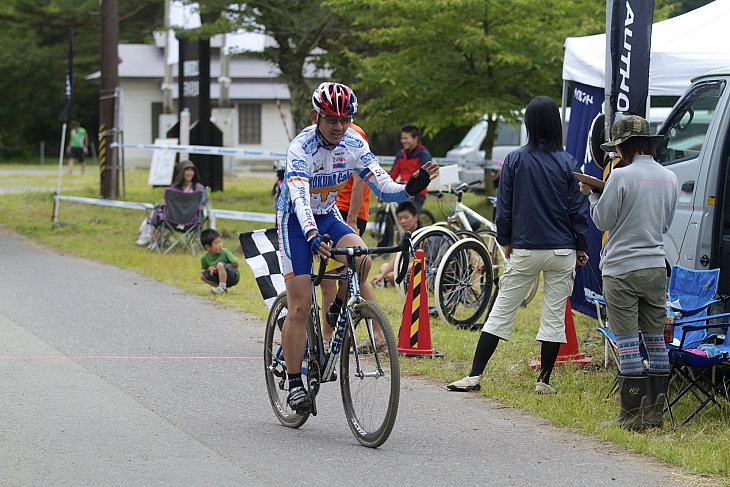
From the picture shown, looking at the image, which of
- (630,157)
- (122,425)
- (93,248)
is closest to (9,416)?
(122,425)

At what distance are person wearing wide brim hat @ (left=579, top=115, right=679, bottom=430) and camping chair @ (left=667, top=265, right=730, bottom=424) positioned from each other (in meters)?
0.19

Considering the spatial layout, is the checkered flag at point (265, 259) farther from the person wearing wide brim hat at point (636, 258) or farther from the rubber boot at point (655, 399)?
the rubber boot at point (655, 399)

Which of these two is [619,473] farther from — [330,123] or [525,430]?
[330,123]

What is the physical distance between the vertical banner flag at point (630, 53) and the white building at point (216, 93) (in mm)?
37331

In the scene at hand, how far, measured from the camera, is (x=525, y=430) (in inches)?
257

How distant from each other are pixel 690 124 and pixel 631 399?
2.72 metres

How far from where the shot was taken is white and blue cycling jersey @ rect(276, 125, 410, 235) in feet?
20.1

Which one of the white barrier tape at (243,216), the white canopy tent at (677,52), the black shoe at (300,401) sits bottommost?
the black shoe at (300,401)

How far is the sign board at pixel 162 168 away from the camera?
24844 millimetres

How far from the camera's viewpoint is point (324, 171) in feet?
20.9

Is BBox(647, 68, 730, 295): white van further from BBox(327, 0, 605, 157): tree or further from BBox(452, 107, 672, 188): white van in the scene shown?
BBox(452, 107, 672, 188): white van

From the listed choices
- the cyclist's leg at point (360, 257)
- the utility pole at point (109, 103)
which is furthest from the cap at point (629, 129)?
the utility pole at point (109, 103)

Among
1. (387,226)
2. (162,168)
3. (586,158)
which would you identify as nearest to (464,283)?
(586,158)

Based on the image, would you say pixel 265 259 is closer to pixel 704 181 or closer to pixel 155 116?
pixel 704 181
